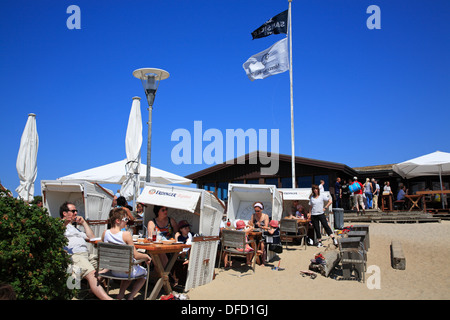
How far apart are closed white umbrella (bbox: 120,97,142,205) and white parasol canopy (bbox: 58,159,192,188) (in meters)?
1.48

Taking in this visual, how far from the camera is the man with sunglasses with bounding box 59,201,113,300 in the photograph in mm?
4684

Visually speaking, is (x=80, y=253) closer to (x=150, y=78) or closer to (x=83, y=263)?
(x=83, y=263)

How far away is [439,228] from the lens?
12.0 meters

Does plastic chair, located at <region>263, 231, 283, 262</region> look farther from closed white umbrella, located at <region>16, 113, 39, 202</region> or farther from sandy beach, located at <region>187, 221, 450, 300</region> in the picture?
closed white umbrella, located at <region>16, 113, 39, 202</region>

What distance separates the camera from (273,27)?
1505cm

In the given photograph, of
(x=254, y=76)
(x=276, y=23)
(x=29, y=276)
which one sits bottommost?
(x=29, y=276)

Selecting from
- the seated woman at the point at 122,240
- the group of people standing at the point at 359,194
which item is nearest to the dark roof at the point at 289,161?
the group of people standing at the point at 359,194

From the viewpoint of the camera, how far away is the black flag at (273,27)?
48.9ft

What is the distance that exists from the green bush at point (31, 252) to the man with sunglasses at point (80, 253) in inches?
20.4

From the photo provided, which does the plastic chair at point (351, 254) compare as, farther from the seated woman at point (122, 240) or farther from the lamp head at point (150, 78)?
the lamp head at point (150, 78)

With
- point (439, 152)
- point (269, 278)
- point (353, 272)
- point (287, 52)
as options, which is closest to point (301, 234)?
point (353, 272)

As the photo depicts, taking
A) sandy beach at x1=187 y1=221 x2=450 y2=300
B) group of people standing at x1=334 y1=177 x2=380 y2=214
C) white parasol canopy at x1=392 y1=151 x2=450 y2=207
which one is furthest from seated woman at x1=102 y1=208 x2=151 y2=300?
white parasol canopy at x1=392 y1=151 x2=450 y2=207
